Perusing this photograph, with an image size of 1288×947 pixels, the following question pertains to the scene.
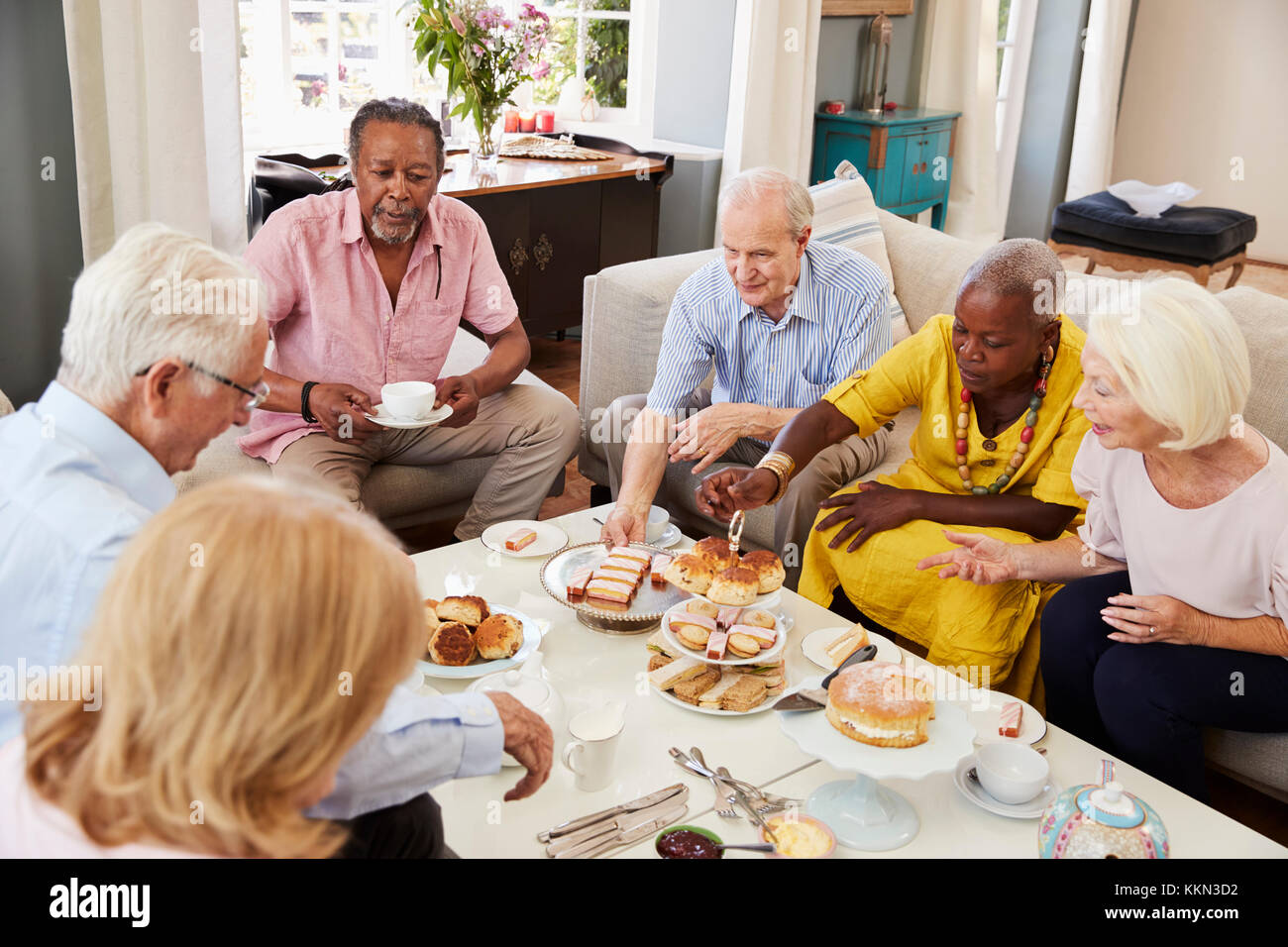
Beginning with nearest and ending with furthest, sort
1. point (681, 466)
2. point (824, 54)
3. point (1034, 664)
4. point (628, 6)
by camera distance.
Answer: point (1034, 664)
point (681, 466)
point (628, 6)
point (824, 54)

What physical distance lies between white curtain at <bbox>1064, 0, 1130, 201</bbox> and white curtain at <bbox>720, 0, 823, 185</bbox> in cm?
233

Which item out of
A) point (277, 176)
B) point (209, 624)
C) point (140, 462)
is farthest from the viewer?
point (277, 176)

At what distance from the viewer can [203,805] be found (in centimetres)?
77

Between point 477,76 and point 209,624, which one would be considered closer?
point 209,624

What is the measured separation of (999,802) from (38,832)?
110cm

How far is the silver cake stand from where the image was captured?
184cm

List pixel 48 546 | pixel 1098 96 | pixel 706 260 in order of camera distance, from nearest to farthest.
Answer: pixel 48 546
pixel 706 260
pixel 1098 96

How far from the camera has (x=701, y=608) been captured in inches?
69.1

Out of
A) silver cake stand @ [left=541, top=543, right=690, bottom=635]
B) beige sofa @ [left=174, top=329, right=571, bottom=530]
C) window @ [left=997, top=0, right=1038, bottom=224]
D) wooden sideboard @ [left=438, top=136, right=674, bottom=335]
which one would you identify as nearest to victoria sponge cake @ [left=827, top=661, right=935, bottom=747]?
silver cake stand @ [left=541, top=543, right=690, bottom=635]

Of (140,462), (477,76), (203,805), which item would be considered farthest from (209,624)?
(477,76)

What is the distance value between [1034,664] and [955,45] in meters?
4.49

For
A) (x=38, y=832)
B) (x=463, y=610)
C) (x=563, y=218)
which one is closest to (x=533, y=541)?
(x=463, y=610)

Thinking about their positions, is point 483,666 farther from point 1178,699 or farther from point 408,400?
point 1178,699
